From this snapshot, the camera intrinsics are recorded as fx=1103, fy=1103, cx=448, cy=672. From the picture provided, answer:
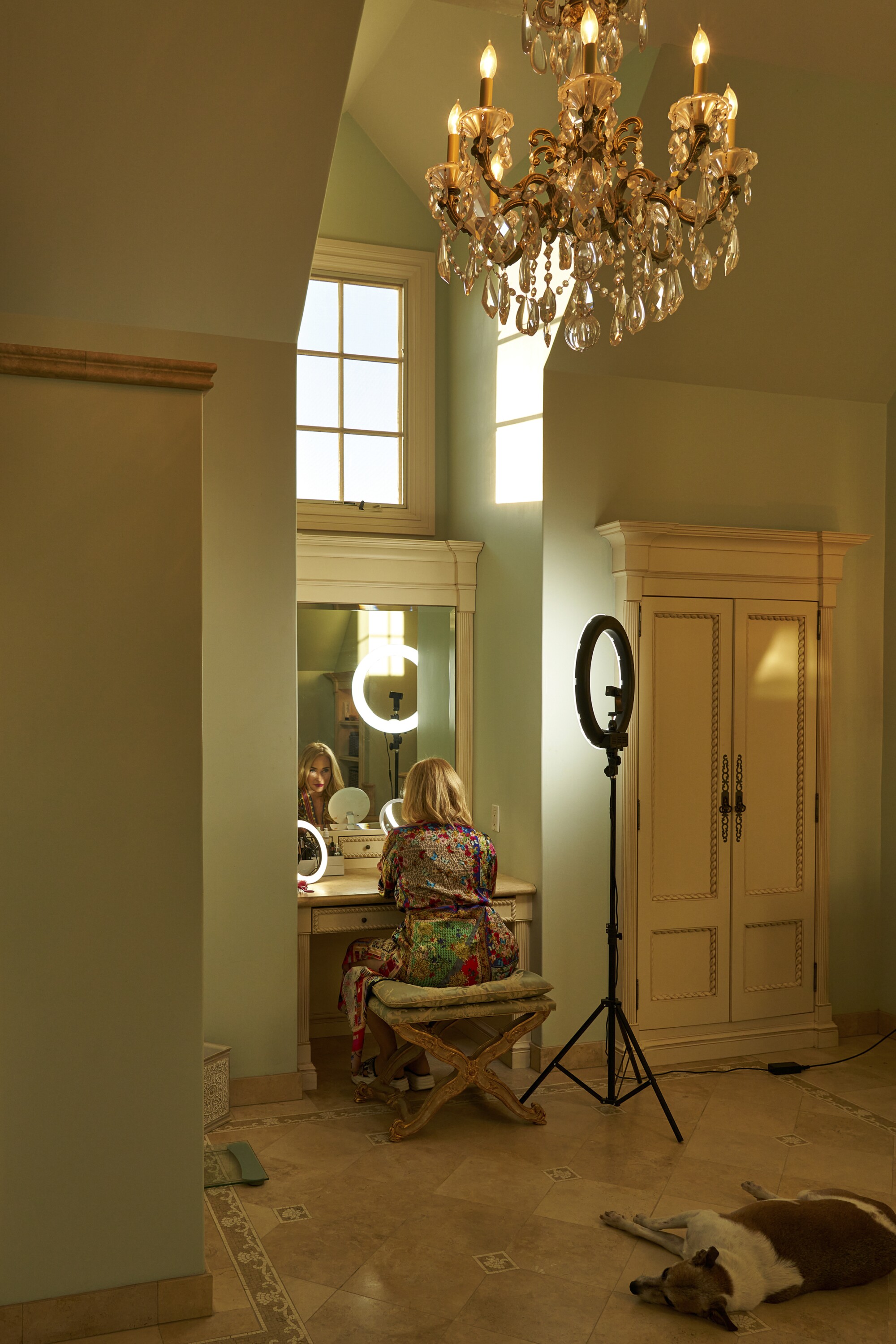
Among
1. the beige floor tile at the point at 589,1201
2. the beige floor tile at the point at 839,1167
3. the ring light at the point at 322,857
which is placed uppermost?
the ring light at the point at 322,857

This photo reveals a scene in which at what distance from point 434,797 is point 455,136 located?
8.04 feet

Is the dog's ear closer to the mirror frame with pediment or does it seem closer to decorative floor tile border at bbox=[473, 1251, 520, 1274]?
decorative floor tile border at bbox=[473, 1251, 520, 1274]

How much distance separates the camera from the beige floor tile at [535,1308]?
2.79 metres

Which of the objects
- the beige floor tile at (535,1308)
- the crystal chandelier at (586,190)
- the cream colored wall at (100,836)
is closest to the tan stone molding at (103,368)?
the cream colored wall at (100,836)

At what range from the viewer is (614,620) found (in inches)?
167

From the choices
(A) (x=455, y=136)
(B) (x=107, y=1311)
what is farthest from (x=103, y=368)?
(B) (x=107, y=1311)

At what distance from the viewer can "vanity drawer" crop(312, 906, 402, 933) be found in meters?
4.55

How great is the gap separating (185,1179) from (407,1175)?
110 cm

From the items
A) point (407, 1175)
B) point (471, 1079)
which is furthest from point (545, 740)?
point (407, 1175)

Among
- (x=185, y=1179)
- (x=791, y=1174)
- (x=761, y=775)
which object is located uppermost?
(x=761, y=775)

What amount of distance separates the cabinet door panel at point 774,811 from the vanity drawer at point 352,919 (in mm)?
1550

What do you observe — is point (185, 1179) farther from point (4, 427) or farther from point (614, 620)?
point (614, 620)

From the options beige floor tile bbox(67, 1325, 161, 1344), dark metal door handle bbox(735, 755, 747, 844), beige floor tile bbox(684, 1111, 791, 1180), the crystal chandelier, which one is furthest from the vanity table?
the crystal chandelier

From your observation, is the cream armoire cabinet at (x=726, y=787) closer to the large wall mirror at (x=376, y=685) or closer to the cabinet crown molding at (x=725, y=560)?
the cabinet crown molding at (x=725, y=560)
